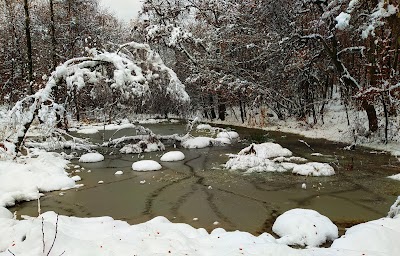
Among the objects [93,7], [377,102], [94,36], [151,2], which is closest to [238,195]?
[377,102]

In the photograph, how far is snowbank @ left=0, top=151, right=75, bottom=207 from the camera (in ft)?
25.2

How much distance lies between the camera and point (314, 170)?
9109mm

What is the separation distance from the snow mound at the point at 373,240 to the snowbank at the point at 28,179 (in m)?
5.66

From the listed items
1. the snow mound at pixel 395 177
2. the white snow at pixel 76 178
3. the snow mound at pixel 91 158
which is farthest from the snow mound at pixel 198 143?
the snow mound at pixel 395 177

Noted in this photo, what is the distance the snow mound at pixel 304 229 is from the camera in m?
5.09

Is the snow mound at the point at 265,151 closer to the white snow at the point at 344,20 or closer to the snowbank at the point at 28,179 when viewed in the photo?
the white snow at the point at 344,20

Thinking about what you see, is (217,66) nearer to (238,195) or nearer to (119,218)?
(238,195)

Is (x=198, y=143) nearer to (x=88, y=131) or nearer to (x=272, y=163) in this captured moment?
(x=272, y=163)

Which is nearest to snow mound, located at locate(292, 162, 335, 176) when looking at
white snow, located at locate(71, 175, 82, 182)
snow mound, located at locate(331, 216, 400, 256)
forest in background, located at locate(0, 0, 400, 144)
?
forest in background, located at locate(0, 0, 400, 144)

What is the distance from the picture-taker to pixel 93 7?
2998 cm

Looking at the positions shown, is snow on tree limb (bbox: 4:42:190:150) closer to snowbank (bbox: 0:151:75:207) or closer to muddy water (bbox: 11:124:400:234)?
snowbank (bbox: 0:151:75:207)

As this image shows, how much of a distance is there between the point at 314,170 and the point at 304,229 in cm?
407

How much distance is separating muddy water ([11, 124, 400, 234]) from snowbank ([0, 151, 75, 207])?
311mm

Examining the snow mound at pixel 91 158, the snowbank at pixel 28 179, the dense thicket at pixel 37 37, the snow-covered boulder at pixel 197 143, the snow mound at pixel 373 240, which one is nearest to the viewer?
the snow mound at pixel 373 240
